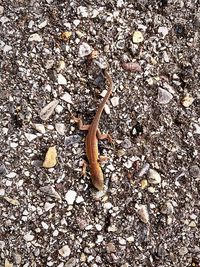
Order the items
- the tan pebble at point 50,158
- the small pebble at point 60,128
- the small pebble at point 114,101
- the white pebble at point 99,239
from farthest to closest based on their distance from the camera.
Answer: the small pebble at point 114,101, the small pebble at point 60,128, the tan pebble at point 50,158, the white pebble at point 99,239

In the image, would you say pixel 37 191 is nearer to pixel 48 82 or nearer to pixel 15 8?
pixel 48 82

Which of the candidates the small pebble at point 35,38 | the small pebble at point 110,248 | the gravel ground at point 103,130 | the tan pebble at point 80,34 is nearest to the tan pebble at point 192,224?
the gravel ground at point 103,130

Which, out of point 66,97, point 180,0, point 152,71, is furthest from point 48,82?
point 180,0

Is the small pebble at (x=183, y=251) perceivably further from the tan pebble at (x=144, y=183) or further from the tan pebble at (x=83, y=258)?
the tan pebble at (x=83, y=258)

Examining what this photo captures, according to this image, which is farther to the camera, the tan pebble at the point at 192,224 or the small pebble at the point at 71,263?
the tan pebble at the point at 192,224

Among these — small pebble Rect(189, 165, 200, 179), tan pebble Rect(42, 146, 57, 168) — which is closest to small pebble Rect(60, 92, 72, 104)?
tan pebble Rect(42, 146, 57, 168)

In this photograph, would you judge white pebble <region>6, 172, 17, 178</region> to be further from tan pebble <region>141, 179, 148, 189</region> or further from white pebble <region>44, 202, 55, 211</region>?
tan pebble <region>141, 179, 148, 189</region>

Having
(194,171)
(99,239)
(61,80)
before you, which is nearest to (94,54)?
(61,80)
